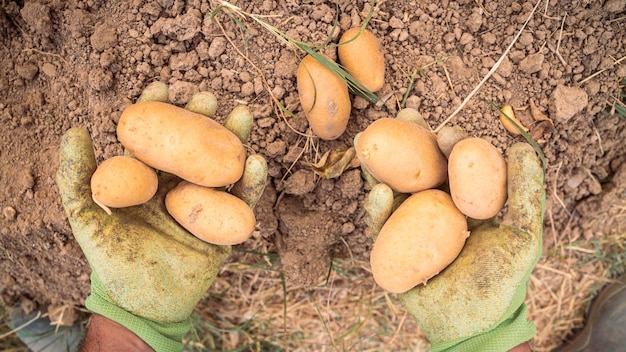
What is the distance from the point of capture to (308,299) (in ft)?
7.21

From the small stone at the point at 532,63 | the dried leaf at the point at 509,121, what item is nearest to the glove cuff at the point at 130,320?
the dried leaf at the point at 509,121

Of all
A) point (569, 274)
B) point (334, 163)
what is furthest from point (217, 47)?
point (569, 274)

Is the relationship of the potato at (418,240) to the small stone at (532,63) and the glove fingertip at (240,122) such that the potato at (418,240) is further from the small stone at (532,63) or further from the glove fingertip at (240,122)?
the small stone at (532,63)

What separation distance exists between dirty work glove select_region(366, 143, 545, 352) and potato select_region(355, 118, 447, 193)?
84 millimetres

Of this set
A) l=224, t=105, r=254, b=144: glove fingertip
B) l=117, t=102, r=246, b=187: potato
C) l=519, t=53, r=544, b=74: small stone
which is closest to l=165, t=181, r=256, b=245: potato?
l=117, t=102, r=246, b=187: potato

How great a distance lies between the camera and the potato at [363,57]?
1.58 m

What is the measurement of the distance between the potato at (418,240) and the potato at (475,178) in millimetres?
51

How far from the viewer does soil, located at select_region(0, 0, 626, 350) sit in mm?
1702

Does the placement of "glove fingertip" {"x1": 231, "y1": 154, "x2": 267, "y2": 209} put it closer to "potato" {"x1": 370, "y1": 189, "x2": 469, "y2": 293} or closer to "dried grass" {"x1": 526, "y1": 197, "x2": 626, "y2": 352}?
"potato" {"x1": 370, "y1": 189, "x2": 469, "y2": 293}

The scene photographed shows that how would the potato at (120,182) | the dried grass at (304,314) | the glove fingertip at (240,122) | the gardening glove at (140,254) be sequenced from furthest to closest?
1. the dried grass at (304,314)
2. the glove fingertip at (240,122)
3. the gardening glove at (140,254)
4. the potato at (120,182)

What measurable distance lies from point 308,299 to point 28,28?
1461 millimetres

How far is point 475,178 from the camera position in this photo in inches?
52.3

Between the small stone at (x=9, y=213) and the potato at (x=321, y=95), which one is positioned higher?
the potato at (x=321, y=95)

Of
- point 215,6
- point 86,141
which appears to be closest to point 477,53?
point 215,6
